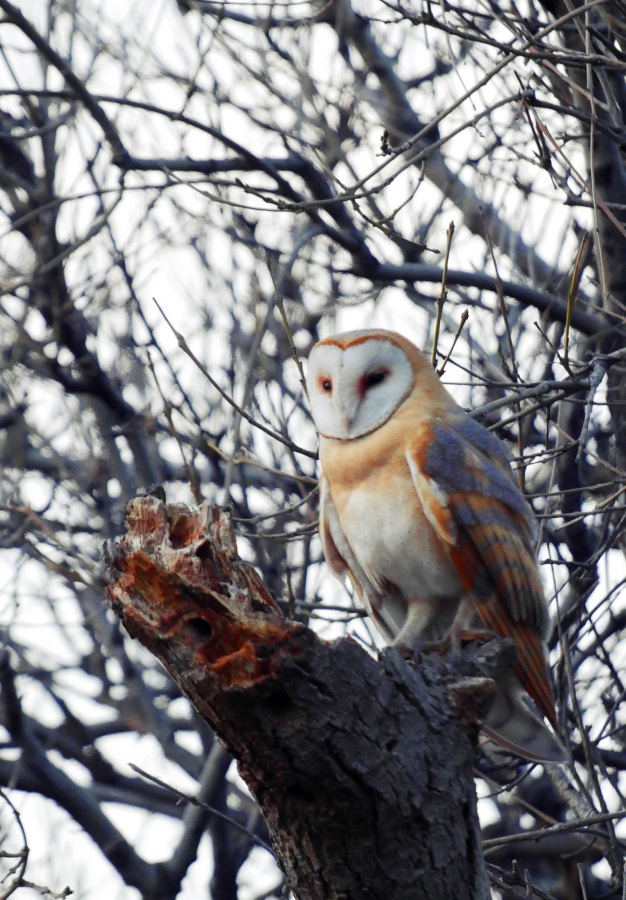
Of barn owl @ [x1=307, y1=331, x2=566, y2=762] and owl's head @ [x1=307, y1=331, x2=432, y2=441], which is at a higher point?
owl's head @ [x1=307, y1=331, x2=432, y2=441]

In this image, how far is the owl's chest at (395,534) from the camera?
11.5 ft

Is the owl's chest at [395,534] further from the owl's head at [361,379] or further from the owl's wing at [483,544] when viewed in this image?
the owl's head at [361,379]

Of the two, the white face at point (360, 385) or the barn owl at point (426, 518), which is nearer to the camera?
the barn owl at point (426, 518)

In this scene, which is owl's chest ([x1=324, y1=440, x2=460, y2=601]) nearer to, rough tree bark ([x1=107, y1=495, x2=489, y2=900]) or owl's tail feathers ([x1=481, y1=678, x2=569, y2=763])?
owl's tail feathers ([x1=481, y1=678, x2=569, y2=763])

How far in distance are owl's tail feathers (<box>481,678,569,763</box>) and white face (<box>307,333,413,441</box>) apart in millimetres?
960

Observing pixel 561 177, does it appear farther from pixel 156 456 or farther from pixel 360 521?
pixel 156 456

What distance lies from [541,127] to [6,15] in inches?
98.9

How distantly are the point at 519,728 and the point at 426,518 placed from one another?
0.71 m

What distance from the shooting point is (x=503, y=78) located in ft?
18.1

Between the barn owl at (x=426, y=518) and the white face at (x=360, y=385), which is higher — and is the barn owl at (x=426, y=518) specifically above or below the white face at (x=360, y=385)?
below

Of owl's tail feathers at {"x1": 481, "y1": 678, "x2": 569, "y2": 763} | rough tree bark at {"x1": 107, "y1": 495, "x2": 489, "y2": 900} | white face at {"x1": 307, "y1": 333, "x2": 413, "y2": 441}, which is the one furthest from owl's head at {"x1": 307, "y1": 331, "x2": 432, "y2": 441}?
rough tree bark at {"x1": 107, "y1": 495, "x2": 489, "y2": 900}

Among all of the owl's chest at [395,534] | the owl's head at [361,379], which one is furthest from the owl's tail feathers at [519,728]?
the owl's head at [361,379]

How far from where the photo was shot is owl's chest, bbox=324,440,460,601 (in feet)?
11.5

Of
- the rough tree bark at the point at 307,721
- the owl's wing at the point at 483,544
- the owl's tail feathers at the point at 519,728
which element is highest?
the owl's wing at the point at 483,544
